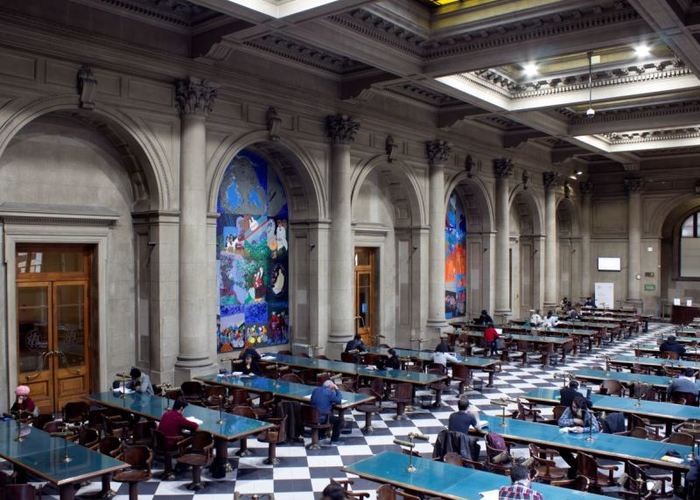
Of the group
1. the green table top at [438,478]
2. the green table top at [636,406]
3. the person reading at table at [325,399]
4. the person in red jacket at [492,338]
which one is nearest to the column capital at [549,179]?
the person in red jacket at [492,338]

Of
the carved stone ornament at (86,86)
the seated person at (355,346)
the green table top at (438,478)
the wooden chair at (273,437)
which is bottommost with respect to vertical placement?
the wooden chair at (273,437)

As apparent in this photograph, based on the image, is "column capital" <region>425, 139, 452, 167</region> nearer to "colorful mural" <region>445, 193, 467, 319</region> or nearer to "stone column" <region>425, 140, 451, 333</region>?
"stone column" <region>425, 140, 451, 333</region>

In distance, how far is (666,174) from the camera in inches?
1082

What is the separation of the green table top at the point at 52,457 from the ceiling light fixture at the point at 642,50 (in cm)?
1234

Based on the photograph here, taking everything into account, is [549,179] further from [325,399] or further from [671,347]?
[325,399]

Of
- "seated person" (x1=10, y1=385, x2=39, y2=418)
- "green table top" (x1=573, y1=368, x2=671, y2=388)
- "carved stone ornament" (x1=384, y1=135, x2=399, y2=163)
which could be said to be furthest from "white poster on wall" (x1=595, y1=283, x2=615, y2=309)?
"seated person" (x1=10, y1=385, x2=39, y2=418)

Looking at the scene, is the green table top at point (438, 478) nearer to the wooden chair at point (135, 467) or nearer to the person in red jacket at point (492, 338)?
the wooden chair at point (135, 467)

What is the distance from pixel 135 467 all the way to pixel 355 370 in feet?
16.8

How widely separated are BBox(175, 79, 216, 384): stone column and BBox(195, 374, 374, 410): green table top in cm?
72

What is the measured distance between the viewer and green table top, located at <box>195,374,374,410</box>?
963 cm

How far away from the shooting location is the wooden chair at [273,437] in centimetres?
852

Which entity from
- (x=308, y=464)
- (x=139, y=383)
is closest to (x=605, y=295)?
(x=308, y=464)

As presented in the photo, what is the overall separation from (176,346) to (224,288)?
6.63 feet

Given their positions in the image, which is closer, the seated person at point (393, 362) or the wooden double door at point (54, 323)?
the wooden double door at point (54, 323)
